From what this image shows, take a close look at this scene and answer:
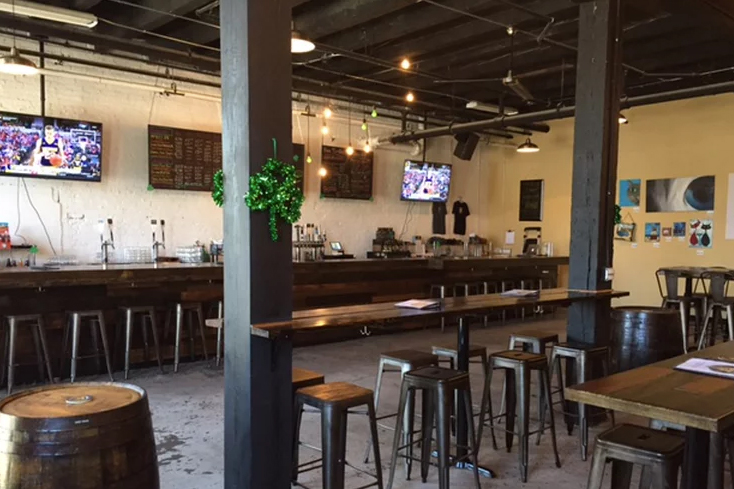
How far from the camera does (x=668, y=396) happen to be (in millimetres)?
1968

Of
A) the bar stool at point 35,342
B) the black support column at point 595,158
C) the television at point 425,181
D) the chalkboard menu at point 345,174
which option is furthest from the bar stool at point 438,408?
the television at point 425,181

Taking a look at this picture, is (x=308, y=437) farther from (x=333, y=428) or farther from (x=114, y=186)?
(x=114, y=186)

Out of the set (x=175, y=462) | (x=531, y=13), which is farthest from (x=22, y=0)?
(x=531, y=13)

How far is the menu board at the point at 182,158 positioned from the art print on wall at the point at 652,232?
18.1 feet

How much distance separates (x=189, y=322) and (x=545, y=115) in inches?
211

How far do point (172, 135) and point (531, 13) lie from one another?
4.41m

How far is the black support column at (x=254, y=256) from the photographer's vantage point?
2613 mm

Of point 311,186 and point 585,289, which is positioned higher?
point 311,186

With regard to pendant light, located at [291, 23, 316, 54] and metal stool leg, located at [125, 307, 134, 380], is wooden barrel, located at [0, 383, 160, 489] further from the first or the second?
metal stool leg, located at [125, 307, 134, 380]

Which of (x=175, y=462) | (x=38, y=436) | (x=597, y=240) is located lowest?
→ (x=175, y=462)

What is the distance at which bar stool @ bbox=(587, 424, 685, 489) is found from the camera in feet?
6.79

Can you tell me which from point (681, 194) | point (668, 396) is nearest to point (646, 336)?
point (668, 396)

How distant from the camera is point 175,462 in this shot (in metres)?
3.47

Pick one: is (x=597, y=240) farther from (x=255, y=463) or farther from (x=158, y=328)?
(x=158, y=328)
